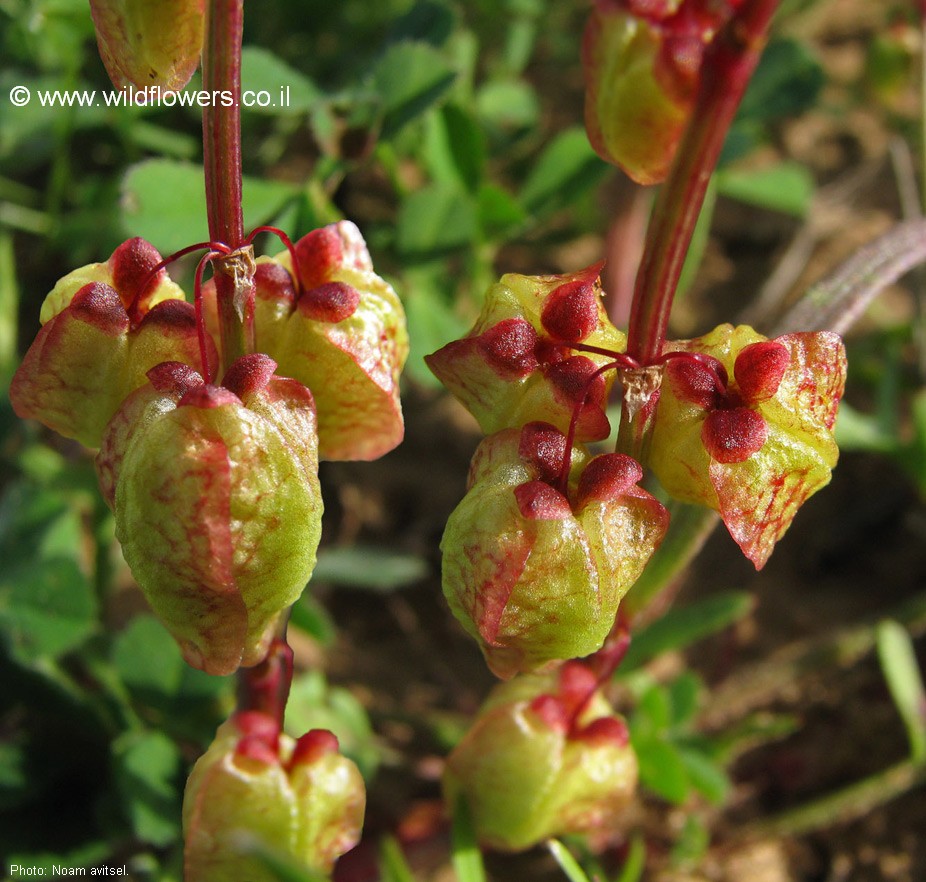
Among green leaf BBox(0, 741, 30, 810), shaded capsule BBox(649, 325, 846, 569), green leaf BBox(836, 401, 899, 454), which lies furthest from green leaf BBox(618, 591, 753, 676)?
green leaf BBox(0, 741, 30, 810)

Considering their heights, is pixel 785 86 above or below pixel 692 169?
below

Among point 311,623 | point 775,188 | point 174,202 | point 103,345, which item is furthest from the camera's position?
point 775,188

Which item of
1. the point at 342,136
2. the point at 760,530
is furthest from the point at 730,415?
the point at 342,136

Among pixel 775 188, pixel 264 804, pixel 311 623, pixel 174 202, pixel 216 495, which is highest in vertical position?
pixel 216 495

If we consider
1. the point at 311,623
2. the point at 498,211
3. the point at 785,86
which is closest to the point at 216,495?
the point at 311,623

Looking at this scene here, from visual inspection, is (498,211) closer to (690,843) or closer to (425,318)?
(425,318)

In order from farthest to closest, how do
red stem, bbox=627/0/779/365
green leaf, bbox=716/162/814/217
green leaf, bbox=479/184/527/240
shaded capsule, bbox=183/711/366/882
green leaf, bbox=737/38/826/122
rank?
green leaf, bbox=716/162/814/217 → green leaf, bbox=737/38/826/122 → green leaf, bbox=479/184/527/240 → shaded capsule, bbox=183/711/366/882 → red stem, bbox=627/0/779/365

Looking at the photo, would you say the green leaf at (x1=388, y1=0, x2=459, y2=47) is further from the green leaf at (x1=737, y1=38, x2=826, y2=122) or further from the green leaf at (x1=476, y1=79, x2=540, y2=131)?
the green leaf at (x1=737, y1=38, x2=826, y2=122)
